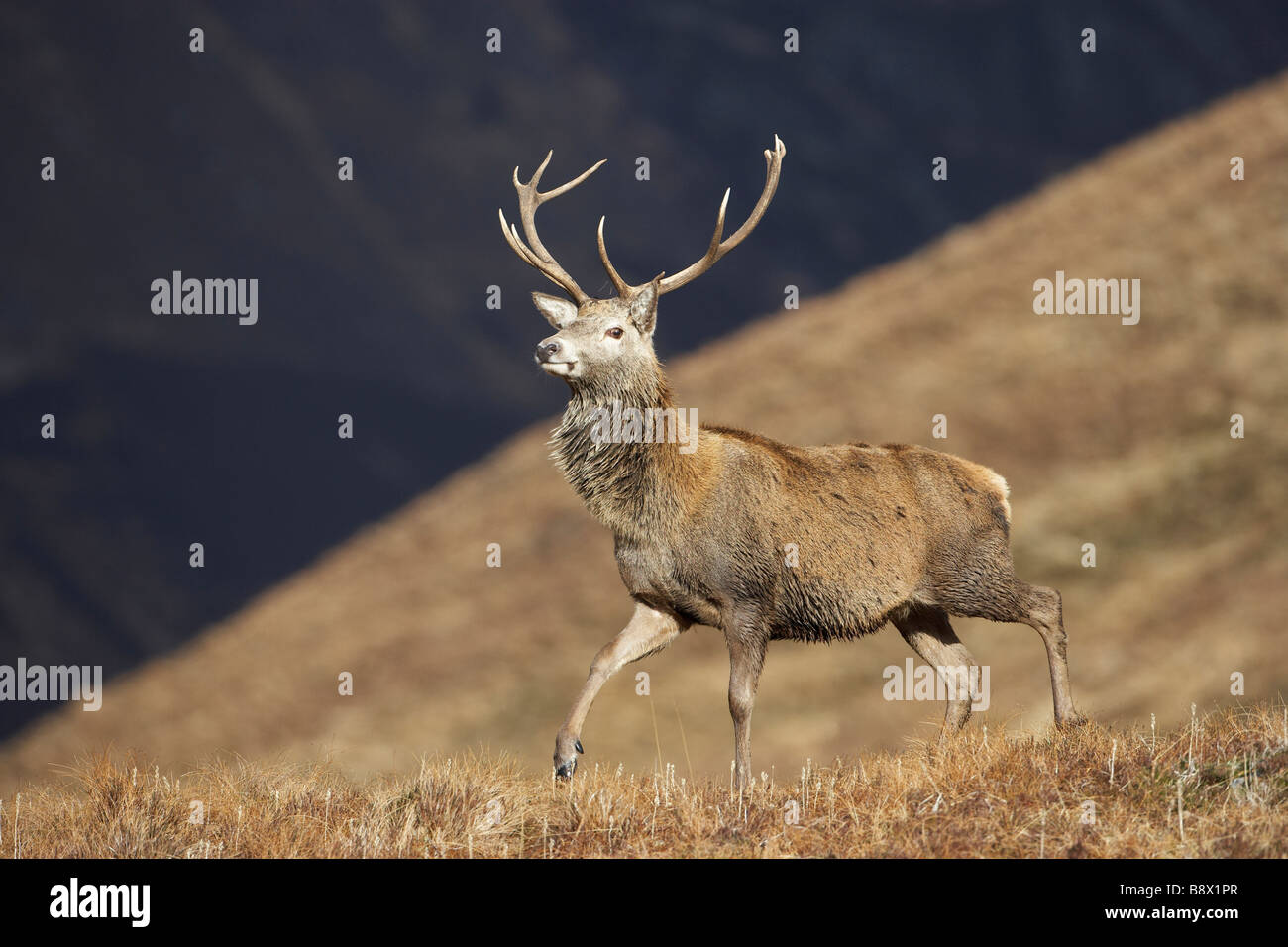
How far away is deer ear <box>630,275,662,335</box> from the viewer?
900 centimetres

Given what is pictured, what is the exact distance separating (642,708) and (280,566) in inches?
1556

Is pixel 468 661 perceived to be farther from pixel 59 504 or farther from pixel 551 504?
pixel 59 504

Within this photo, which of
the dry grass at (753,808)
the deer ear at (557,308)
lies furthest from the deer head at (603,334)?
the dry grass at (753,808)

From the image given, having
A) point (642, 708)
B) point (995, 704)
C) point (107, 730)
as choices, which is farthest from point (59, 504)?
point (995, 704)

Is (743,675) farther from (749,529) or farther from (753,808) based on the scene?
(753,808)

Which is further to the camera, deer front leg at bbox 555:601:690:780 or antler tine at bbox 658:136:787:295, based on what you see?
antler tine at bbox 658:136:787:295

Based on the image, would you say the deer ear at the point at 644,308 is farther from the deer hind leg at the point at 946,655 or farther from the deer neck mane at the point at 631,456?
the deer hind leg at the point at 946,655

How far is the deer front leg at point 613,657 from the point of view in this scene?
8.20 m

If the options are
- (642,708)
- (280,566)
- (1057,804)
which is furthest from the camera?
(280,566)

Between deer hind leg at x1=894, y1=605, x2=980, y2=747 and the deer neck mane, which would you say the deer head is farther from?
deer hind leg at x1=894, y1=605, x2=980, y2=747

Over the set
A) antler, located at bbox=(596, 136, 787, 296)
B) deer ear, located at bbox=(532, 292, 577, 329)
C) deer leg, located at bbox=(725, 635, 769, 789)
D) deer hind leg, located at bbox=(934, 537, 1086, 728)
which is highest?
antler, located at bbox=(596, 136, 787, 296)

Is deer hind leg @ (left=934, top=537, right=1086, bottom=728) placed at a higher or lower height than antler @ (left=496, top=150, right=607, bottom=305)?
lower

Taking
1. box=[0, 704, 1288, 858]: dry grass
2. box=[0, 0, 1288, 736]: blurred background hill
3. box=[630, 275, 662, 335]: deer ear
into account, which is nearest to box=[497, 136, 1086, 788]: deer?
box=[630, 275, 662, 335]: deer ear
